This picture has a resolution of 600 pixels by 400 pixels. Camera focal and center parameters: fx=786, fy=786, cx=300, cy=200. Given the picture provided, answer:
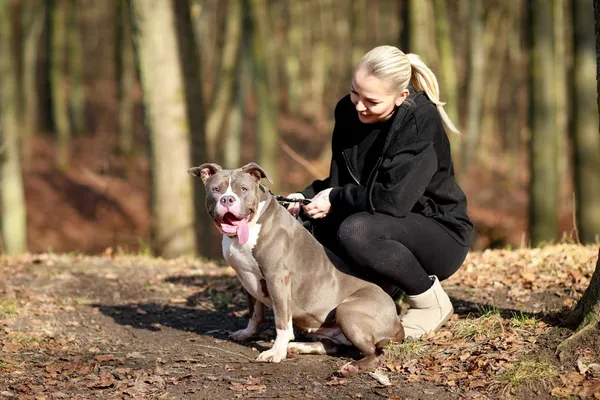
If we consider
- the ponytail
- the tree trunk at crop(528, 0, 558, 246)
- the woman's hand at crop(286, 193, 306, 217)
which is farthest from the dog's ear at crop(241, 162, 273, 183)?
the tree trunk at crop(528, 0, 558, 246)

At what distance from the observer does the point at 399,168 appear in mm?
5766

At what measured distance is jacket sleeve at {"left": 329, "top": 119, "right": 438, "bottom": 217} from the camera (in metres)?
5.75

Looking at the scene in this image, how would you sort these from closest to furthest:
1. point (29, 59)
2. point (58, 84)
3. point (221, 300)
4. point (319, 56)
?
1. point (221, 300)
2. point (29, 59)
3. point (58, 84)
4. point (319, 56)

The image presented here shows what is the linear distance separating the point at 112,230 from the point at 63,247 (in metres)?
1.45

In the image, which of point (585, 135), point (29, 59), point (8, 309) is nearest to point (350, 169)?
point (8, 309)

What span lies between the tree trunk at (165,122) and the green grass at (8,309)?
4.28m

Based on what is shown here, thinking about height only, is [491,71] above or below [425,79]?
below

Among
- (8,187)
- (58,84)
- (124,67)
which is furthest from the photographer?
(58,84)

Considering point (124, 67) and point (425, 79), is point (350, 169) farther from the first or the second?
point (124, 67)

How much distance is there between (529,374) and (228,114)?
14422 mm

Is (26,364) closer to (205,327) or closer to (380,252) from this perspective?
(205,327)

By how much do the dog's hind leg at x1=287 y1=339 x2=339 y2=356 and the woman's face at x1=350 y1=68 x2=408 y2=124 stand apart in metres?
1.76

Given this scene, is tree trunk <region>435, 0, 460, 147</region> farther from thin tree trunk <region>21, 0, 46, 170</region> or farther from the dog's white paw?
the dog's white paw

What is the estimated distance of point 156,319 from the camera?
23.5ft
